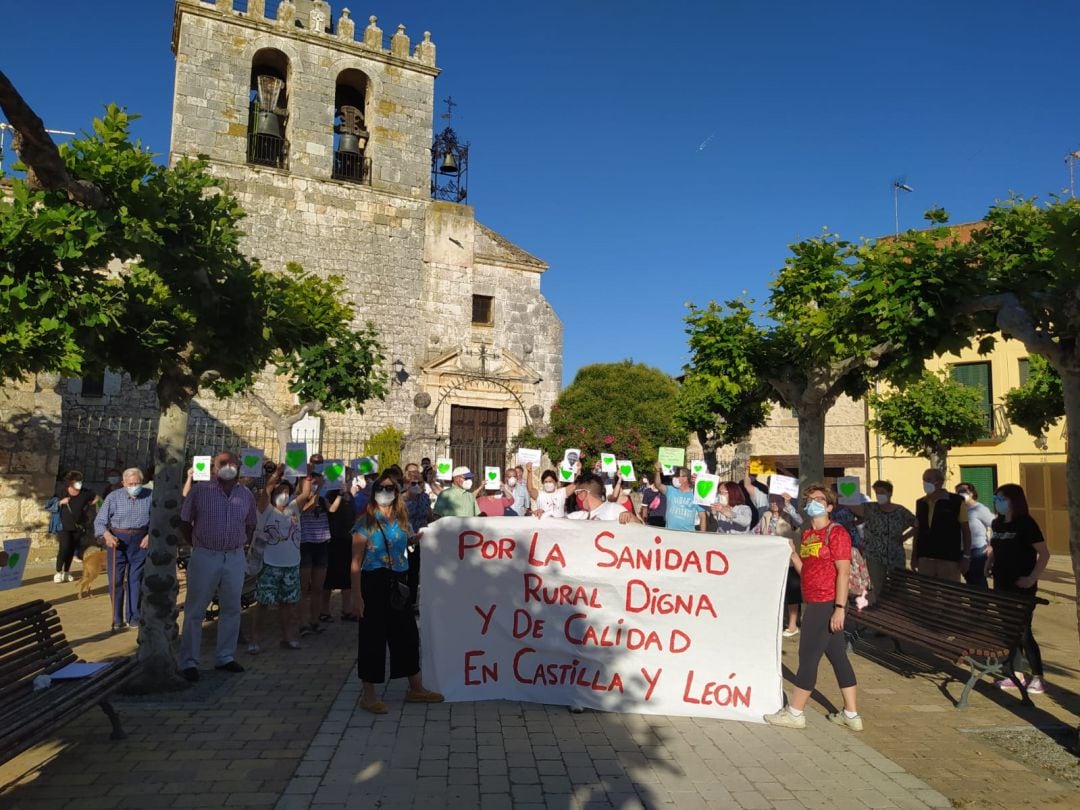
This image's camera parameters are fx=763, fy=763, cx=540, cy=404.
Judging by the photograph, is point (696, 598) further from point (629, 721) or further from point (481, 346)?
point (481, 346)

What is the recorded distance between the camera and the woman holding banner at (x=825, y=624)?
5.60m

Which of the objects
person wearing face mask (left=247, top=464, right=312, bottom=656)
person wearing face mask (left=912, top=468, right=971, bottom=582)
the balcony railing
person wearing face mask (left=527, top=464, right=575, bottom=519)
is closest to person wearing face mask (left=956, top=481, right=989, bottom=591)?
person wearing face mask (left=912, top=468, right=971, bottom=582)

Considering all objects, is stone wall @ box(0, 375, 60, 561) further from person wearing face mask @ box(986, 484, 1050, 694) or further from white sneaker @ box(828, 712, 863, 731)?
person wearing face mask @ box(986, 484, 1050, 694)

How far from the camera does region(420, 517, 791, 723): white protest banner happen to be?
19.2 ft

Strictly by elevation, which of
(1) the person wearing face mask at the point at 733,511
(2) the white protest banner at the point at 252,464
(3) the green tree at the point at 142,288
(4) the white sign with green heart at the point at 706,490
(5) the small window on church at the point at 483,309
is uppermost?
(5) the small window on church at the point at 483,309

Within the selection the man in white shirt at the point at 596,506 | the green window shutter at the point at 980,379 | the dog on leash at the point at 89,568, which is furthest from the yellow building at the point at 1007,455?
the dog on leash at the point at 89,568

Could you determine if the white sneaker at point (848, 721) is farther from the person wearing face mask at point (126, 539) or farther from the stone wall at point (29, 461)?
the stone wall at point (29, 461)

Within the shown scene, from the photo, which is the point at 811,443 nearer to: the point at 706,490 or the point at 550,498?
the point at 706,490

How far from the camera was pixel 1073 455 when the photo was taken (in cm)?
559

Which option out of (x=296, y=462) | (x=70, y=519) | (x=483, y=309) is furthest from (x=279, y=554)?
(x=483, y=309)

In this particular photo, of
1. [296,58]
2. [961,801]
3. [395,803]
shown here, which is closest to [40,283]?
[395,803]

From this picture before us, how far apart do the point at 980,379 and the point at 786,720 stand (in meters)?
22.9

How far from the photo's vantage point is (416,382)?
2317 cm

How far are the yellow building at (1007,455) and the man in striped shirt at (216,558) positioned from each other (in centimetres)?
2125
